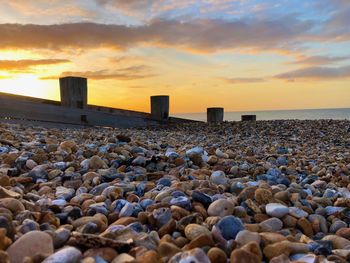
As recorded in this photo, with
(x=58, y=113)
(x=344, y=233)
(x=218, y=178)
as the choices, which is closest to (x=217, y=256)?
(x=344, y=233)

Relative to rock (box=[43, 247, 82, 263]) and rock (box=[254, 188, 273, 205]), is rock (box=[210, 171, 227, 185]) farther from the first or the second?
rock (box=[43, 247, 82, 263])

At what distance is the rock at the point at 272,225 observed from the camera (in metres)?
1.97

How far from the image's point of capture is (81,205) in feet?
7.22

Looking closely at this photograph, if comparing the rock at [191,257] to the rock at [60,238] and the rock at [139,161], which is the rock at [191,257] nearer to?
the rock at [60,238]

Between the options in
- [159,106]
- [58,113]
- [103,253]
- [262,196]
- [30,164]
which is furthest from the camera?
[159,106]

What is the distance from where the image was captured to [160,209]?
77.7 inches

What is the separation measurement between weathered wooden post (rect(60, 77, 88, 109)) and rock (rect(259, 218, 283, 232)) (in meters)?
6.26

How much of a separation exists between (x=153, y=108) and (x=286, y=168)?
597 cm

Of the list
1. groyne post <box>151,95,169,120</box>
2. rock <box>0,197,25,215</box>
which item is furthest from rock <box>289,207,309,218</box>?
groyne post <box>151,95,169,120</box>

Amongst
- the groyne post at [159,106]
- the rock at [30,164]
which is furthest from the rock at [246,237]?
the groyne post at [159,106]

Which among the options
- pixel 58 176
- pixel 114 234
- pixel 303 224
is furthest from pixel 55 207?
pixel 303 224

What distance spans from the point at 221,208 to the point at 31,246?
0.94 meters

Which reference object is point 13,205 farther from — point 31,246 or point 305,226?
point 305,226

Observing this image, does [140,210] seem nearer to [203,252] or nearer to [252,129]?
[203,252]
